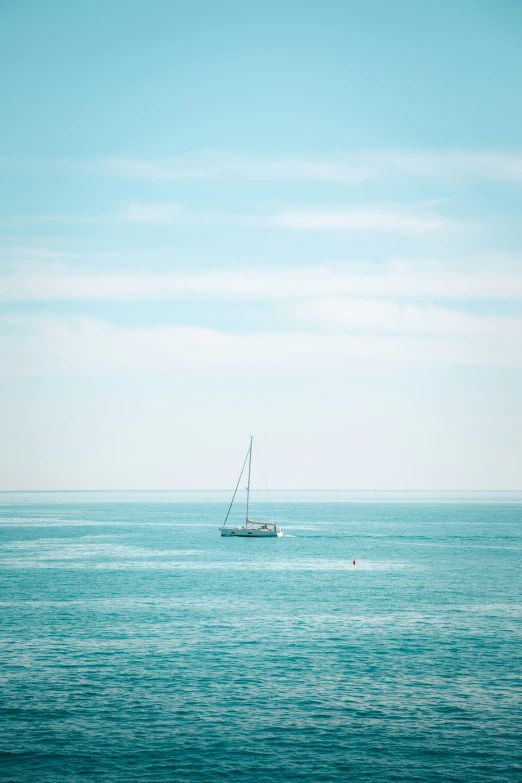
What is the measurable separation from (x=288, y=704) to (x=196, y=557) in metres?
87.9

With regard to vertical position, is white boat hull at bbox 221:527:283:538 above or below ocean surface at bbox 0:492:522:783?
below

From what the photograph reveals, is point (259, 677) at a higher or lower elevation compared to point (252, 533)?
higher

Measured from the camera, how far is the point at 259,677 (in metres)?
54.9

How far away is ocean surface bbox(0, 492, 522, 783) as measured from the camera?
39969 millimetres

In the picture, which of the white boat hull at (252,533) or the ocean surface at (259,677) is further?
the white boat hull at (252,533)

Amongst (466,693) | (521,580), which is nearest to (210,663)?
(466,693)

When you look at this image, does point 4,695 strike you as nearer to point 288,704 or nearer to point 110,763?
point 110,763

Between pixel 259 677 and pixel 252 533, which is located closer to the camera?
pixel 259 677

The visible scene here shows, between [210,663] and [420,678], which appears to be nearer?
[420,678]

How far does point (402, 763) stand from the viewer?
39.5 metres

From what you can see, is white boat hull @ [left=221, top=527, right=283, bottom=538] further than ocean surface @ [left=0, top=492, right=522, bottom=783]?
Yes

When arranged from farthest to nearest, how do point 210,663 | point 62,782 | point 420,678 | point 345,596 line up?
point 345,596
point 210,663
point 420,678
point 62,782

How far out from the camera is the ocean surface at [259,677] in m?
40.0

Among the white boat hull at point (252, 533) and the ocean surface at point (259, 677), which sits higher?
the ocean surface at point (259, 677)
